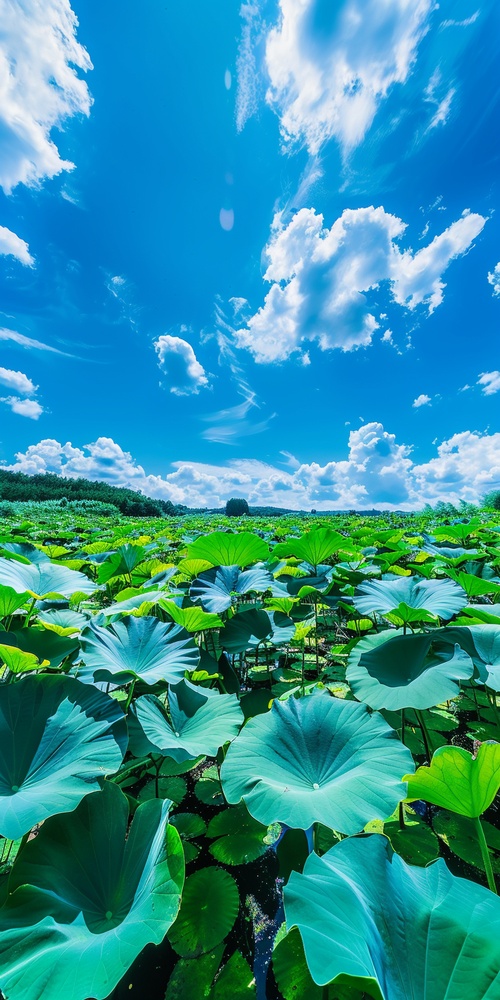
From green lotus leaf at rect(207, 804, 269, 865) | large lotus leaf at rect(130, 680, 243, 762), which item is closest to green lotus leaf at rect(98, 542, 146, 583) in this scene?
large lotus leaf at rect(130, 680, 243, 762)

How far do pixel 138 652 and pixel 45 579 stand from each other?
32.2 inches

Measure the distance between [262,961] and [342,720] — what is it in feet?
1.84

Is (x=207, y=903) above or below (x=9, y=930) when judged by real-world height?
below

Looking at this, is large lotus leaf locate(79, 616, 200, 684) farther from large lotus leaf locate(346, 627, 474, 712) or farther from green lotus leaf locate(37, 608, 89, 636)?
large lotus leaf locate(346, 627, 474, 712)

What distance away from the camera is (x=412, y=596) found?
73.2 inches

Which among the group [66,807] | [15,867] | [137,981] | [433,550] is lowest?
[137,981]

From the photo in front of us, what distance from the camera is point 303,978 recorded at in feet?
2.56

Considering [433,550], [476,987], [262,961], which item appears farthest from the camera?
[433,550]

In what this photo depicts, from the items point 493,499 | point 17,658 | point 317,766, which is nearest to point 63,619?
point 17,658

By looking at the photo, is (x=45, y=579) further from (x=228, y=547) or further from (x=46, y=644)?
(x=228, y=547)

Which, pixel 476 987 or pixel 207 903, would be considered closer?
pixel 476 987

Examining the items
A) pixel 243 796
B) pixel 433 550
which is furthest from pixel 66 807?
pixel 433 550

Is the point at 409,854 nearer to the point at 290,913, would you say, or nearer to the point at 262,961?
the point at 262,961

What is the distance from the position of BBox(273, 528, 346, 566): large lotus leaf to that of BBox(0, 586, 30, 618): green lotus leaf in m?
1.49
